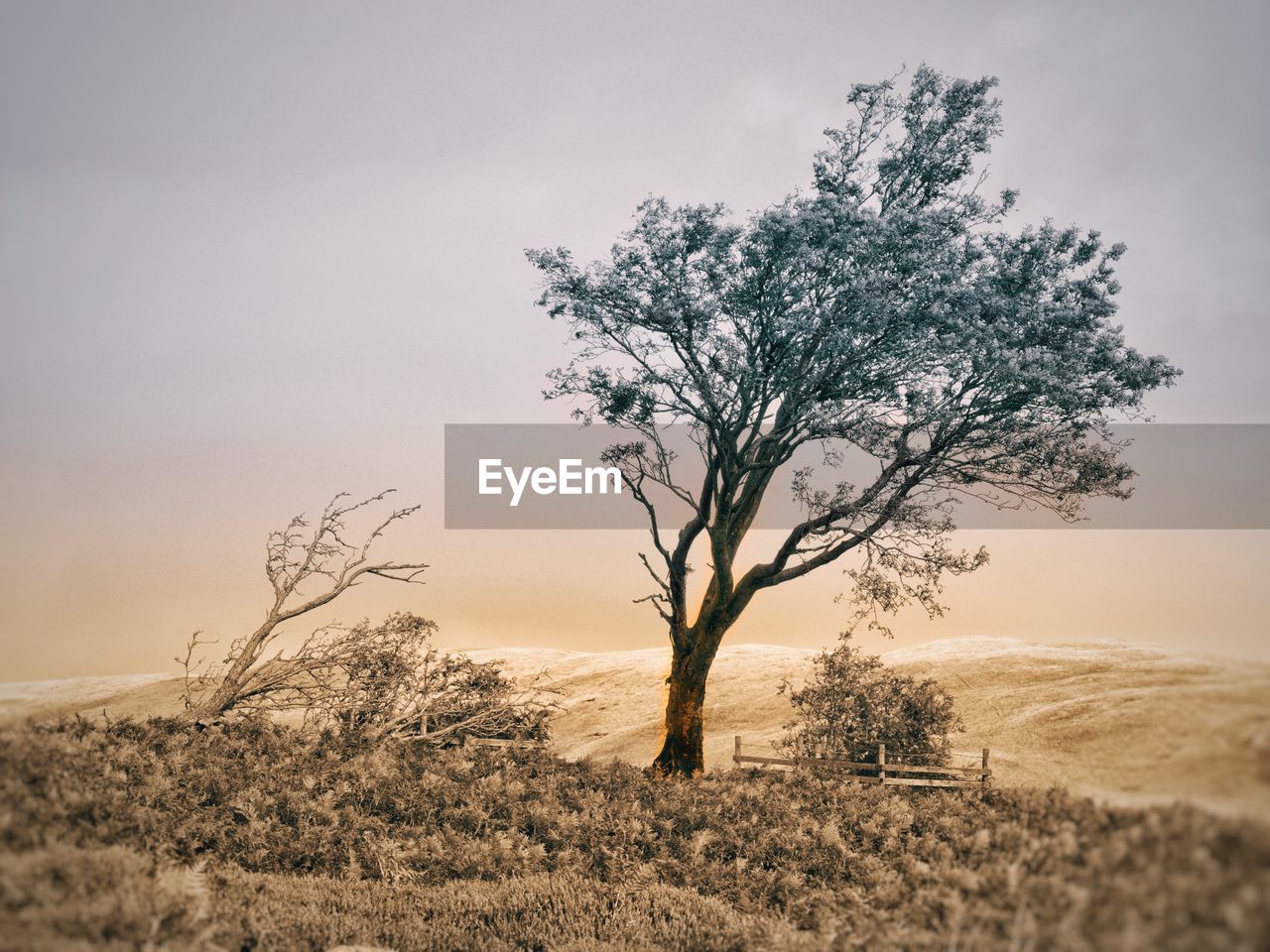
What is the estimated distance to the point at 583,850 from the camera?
9.66 metres

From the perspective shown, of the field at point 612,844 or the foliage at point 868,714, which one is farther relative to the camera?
the foliage at point 868,714

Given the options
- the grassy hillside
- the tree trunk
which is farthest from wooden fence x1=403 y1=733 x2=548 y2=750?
the grassy hillside

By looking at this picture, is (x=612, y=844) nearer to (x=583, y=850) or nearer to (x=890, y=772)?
(x=583, y=850)

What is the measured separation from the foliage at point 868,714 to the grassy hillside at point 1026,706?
176 cm

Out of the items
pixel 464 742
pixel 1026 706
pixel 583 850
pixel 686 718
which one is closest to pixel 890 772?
pixel 686 718

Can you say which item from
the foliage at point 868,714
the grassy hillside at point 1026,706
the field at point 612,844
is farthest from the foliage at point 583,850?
the foliage at point 868,714

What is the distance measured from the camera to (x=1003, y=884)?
3.52m

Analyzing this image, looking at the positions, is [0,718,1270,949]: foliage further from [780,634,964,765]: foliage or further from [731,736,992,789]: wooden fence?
[780,634,964,765]: foliage

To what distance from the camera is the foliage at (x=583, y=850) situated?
289cm

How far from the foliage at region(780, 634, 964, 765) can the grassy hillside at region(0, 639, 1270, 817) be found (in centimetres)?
176

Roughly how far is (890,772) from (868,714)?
4.33ft

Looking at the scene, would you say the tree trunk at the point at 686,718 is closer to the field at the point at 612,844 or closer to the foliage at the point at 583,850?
the field at the point at 612,844

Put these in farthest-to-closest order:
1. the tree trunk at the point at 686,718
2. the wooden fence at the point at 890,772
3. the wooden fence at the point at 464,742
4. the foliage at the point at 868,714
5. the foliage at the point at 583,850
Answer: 1. the foliage at the point at 868,714
2. the wooden fence at the point at 890,772
3. the tree trunk at the point at 686,718
4. the wooden fence at the point at 464,742
5. the foliage at the point at 583,850

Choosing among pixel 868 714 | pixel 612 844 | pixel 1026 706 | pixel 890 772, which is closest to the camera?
pixel 612 844
